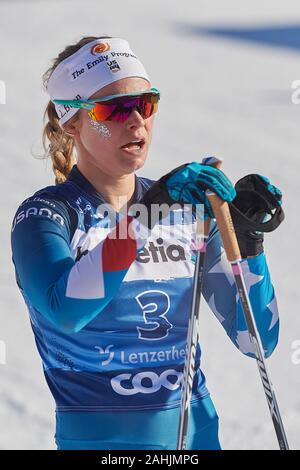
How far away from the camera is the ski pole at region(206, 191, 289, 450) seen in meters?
2.53

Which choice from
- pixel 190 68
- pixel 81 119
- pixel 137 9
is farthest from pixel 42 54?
pixel 81 119

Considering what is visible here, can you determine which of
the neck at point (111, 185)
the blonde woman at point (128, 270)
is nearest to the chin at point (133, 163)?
the blonde woman at point (128, 270)

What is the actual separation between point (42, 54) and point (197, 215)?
1166 cm

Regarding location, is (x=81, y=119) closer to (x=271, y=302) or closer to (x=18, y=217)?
(x=18, y=217)

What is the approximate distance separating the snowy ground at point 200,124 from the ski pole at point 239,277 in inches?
52.9

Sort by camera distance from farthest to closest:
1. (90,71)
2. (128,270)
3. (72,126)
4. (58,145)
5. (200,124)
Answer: (200,124)
(58,145)
(72,126)
(90,71)
(128,270)

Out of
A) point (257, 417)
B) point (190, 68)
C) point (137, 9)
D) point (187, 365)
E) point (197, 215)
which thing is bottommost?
point (257, 417)

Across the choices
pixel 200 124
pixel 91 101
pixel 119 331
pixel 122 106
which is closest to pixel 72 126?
pixel 91 101

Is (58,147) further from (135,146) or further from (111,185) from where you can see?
(135,146)

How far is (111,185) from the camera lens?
2.88m

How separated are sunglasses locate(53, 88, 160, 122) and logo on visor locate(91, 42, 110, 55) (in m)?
0.22

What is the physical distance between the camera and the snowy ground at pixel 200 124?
6.26 metres

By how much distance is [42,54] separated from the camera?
45.6 ft

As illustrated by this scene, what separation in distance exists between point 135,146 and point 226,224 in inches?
15.5
